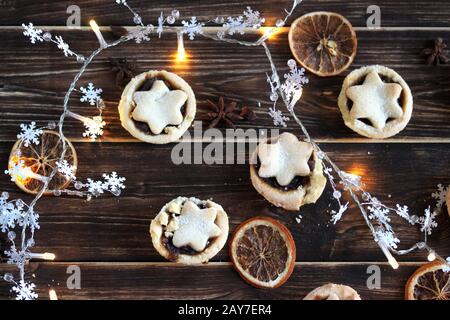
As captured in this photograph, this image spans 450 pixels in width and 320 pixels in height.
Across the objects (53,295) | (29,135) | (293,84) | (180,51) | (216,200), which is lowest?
(53,295)

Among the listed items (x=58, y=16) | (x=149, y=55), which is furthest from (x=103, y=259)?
(x=58, y=16)

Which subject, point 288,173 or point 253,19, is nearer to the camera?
point 288,173

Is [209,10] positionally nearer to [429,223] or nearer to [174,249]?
[174,249]

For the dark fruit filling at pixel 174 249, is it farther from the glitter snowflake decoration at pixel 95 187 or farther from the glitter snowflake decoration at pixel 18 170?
the glitter snowflake decoration at pixel 18 170

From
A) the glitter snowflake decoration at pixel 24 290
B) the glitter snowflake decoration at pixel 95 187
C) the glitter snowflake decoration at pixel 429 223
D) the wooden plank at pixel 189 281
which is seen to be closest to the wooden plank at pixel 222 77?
the glitter snowflake decoration at pixel 95 187

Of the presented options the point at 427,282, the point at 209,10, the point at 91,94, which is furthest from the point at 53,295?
the point at 427,282

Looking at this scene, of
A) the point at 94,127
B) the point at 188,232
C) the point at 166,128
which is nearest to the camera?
the point at 188,232
